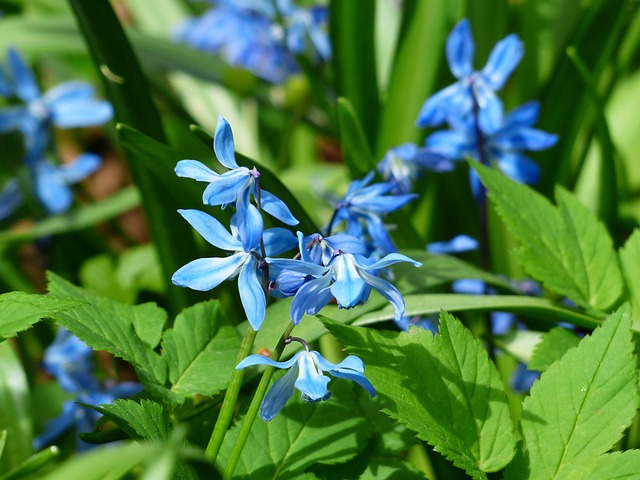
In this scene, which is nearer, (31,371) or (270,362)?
(270,362)

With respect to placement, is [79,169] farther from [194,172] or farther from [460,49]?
[194,172]

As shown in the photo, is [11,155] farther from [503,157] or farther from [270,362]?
[270,362]

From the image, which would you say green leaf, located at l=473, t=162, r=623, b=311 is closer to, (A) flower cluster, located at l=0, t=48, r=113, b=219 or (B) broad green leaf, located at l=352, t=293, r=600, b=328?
(B) broad green leaf, located at l=352, t=293, r=600, b=328

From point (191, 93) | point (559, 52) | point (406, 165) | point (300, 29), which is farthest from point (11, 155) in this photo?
point (559, 52)

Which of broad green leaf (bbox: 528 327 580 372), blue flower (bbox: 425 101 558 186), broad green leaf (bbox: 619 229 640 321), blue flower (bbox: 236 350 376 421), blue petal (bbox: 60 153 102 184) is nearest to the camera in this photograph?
blue flower (bbox: 236 350 376 421)

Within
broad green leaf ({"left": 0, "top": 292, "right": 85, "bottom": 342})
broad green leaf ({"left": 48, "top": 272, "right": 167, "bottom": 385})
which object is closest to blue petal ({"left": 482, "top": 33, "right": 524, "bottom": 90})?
broad green leaf ({"left": 48, "top": 272, "right": 167, "bottom": 385})

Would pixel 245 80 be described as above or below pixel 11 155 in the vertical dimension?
above

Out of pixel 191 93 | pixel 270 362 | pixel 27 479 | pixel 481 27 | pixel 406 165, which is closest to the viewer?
pixel 270 362
